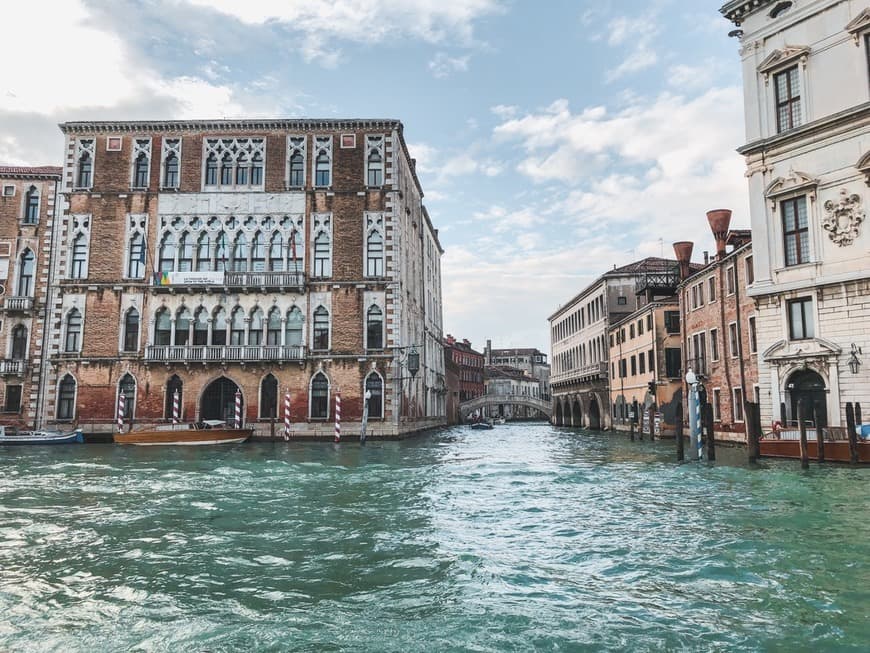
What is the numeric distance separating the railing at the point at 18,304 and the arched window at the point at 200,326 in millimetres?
6455

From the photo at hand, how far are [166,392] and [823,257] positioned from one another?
70.9 ft

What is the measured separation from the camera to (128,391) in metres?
26.0

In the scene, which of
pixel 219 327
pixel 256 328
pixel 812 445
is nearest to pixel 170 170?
pixel 219 327

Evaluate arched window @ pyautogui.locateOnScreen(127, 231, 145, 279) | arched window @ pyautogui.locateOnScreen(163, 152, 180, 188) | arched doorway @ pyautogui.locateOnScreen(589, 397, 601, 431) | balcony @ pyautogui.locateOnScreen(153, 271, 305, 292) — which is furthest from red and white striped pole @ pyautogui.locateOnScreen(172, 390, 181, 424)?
arched doorway @ pyautogui.locateOnScreen(589, 397, 601, 431)

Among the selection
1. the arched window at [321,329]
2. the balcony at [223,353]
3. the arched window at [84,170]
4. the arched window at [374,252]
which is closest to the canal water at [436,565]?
the balcony at [223,353]

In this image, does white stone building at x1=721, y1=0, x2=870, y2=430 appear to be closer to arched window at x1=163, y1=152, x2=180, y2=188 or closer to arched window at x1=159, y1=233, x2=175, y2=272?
arched window at x1=163, y1=152, x2=180, y2=188

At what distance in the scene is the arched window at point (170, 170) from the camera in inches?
1065

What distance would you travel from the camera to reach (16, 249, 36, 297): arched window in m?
27.1

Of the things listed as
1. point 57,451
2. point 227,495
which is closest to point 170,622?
point 227,495

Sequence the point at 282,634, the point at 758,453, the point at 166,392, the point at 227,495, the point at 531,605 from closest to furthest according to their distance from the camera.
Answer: the point at 282,634 < the point at 531,605 < the point at 227,495 < the point at 758,453 < the point at 166,392

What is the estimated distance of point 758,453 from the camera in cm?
1598

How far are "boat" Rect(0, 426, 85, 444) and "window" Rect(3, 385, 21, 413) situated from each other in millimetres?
2168

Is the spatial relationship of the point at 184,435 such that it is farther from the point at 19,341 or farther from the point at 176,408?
the point at 19,341

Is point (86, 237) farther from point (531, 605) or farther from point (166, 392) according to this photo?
point (531, 605)
